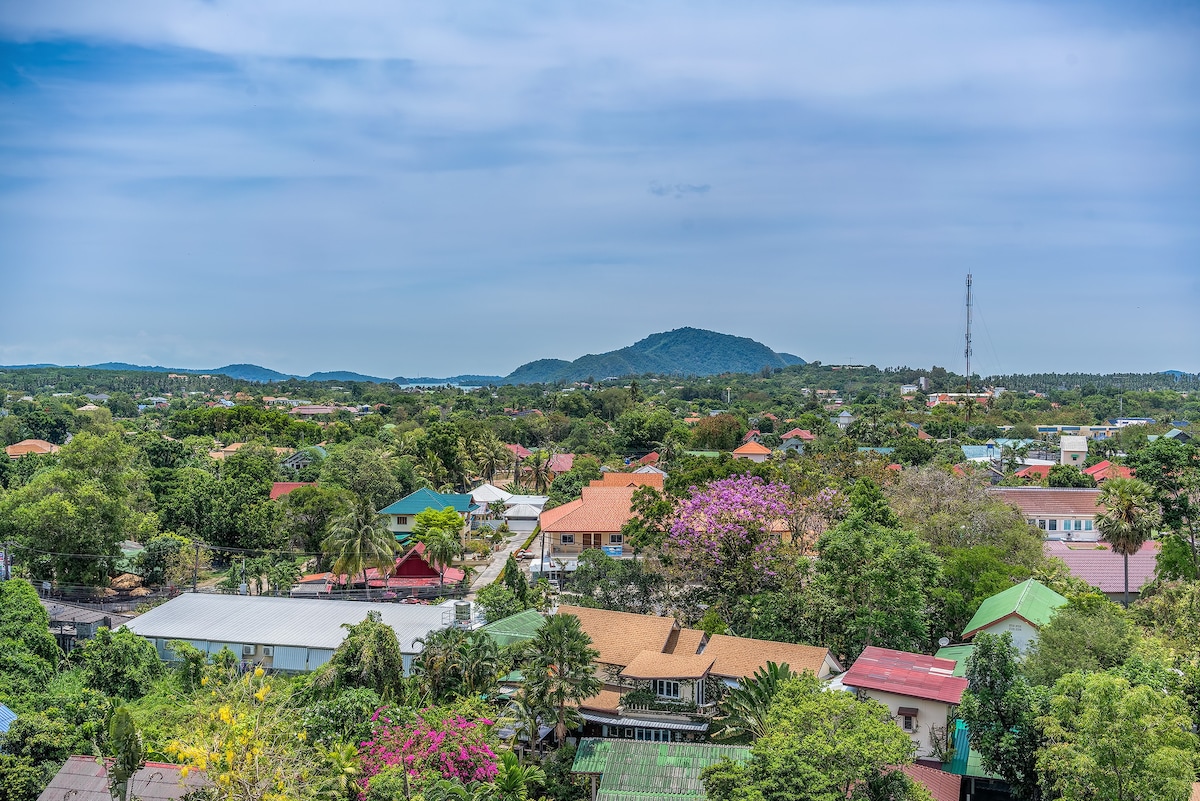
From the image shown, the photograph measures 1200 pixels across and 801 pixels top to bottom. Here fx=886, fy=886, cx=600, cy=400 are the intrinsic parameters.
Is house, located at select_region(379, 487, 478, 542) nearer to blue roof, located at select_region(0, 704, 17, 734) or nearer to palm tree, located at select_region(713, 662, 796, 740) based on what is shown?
blue roof, located at select_region(0, 704, 17, 734)

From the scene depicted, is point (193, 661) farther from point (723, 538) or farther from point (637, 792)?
point (723, 538)

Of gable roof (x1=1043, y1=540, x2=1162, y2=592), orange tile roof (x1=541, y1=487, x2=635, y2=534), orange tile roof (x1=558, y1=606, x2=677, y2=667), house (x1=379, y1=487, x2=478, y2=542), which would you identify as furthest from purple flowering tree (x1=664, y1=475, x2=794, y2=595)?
house (x1=379, y1=487, x2=478, y2=542)

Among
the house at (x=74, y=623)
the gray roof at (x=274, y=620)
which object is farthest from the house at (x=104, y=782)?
the house at (x=74, y=623)

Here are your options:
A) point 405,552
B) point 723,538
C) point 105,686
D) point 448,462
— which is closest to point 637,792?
point 723,538

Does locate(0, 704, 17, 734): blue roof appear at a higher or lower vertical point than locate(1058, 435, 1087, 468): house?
lower

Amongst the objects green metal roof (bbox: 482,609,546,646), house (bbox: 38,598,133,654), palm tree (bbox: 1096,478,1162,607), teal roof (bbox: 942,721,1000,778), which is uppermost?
palm tree (bbox: 1096,478,1162,607)

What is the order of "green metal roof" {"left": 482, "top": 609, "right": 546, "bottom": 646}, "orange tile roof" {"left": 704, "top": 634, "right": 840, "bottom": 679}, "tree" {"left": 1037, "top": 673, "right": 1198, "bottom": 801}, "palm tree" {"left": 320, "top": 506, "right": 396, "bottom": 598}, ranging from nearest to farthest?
1. "tree" {"left": 1037, "top": 673, "right": 1198, "bottom": 801}
2. "orange tile roof" {"left": 704, "top": 634, "right": 840, "bottom": 679}
3. "green metal roof" {"left": 482, "top": 609, "right": 546, "bottom": 646}
4. "palm tree" {"left": 320, "top": 506, "right": 396, "bottom": 598}

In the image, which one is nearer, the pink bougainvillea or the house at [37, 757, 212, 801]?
the house at [37, 757, 212, 801]
